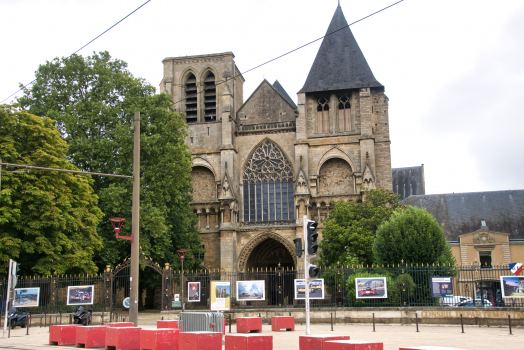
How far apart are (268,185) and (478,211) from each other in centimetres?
Result: 1456

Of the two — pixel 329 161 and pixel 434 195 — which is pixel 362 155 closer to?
pixel 329 161

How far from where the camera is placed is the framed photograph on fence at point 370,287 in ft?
58.9

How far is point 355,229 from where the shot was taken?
28.5 m

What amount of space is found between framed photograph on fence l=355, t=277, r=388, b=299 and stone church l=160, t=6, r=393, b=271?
1498 centimetres

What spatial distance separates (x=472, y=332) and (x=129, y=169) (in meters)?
16.7

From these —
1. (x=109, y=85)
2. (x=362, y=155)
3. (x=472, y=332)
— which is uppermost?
(x=109, y=85)

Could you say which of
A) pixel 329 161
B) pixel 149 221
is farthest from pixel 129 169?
pixel 329 161

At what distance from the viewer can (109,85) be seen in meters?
28.2

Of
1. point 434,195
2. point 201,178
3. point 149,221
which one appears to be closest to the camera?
point 149,221

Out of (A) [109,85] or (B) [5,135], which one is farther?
(A) [109,85]

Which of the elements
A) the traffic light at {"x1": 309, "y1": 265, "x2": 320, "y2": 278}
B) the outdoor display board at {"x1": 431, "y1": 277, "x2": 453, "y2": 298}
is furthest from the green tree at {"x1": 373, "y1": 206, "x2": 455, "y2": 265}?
the traffic light at {"x1": 309, "y1": 265, "x2": 320, "y2": 278}

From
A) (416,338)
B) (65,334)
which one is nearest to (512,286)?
(416,338)

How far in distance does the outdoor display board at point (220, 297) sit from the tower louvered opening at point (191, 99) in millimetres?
22032

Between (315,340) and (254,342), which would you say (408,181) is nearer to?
(254,342)
